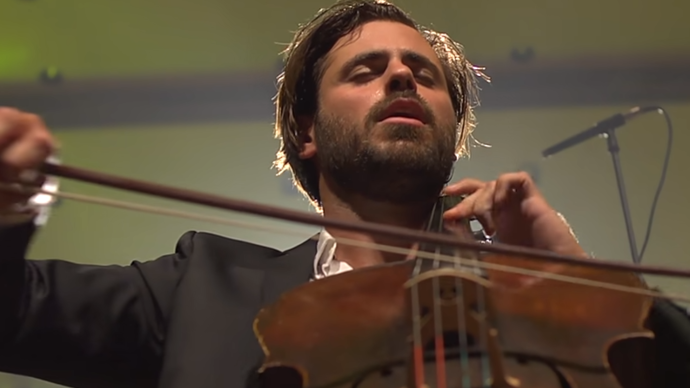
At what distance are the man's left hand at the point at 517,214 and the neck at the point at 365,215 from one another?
131 millimetres

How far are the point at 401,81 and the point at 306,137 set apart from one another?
19 centimetres

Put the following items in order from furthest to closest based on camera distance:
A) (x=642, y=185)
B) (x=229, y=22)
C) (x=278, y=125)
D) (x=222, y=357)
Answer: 1. (x=642, y=185)
2. (x=229, y=22)
3. (x=278, y=125)
4. (x=222, y=357)

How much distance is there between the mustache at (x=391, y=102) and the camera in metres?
0.82

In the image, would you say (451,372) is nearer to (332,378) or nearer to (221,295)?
(332,378)

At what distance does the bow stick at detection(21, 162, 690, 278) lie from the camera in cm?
49

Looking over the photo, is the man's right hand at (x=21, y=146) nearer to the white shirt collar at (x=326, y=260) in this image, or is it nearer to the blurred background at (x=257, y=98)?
the white shirt collar at (x=326, y=260)

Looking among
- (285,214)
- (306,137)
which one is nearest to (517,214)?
(285,214)

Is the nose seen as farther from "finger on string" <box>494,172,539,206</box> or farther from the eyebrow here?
"finger on string" <box>494,172,539,206</box>

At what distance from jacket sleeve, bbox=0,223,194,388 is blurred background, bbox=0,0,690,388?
0.60m

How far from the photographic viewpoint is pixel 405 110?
2.71ft

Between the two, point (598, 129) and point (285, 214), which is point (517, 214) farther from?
point (598, 129)

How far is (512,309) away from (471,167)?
98cm

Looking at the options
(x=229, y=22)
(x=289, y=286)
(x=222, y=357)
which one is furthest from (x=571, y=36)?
(x=222, y=357)

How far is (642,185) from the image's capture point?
58.4 inches
